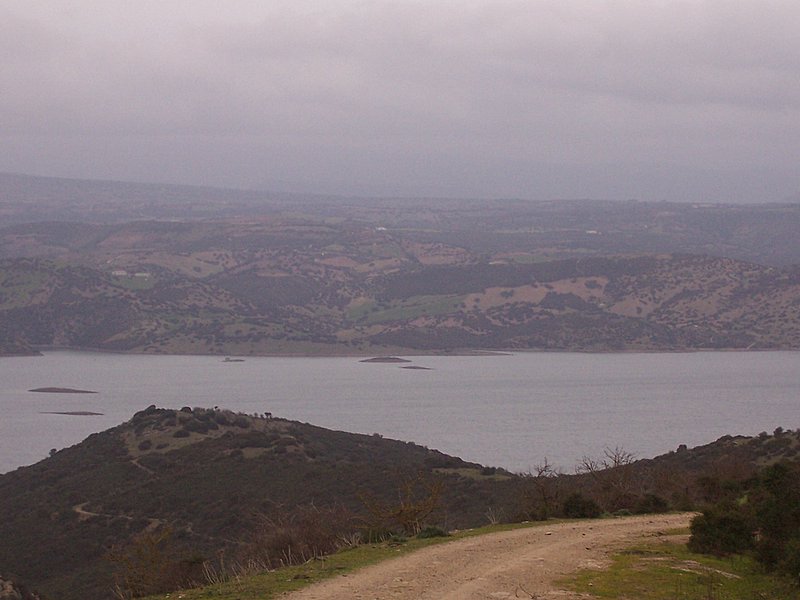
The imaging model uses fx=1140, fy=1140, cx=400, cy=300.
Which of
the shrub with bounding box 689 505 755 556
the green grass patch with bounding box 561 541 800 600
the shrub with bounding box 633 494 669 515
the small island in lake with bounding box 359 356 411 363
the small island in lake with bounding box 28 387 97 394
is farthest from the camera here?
the small island in lake with bounding box 359 356 411 363

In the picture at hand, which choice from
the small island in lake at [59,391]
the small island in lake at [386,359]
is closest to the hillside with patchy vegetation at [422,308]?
the small island in lake at [386,359]

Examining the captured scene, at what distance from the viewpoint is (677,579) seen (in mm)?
12156

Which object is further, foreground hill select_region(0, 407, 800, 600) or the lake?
the lake

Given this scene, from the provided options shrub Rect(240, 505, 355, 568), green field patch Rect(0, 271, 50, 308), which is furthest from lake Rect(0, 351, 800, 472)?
shrub Rect(240, 505, 355, 568)

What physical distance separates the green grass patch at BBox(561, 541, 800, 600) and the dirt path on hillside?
0.31 meters

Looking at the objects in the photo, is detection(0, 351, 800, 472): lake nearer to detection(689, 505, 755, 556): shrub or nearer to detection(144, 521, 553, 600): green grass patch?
detection(689, 505, 755, 556): shrub

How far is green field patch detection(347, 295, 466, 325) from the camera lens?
506 ft

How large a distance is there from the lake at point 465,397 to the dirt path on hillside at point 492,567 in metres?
41.5

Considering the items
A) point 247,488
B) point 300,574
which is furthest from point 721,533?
point 247,488

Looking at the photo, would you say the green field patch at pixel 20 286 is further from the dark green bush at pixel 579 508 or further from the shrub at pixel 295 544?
the shrub at pixel 295 544

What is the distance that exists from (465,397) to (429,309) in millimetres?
60107

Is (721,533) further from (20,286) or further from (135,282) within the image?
(135,282)

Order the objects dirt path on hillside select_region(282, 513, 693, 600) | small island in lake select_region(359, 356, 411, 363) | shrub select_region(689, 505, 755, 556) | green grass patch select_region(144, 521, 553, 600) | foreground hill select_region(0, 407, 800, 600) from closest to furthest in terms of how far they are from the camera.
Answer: dirt path on hillside select_region(282, 513, 693, 600), green grass patch select_region(144, 521, 553, 600), shrub select_region(689, 505, 755, 556), foreground hill select_region(0, 407, 800, 600), small island in lake select_region(359, 356, 411, 363)

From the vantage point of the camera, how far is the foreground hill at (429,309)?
138 metres
